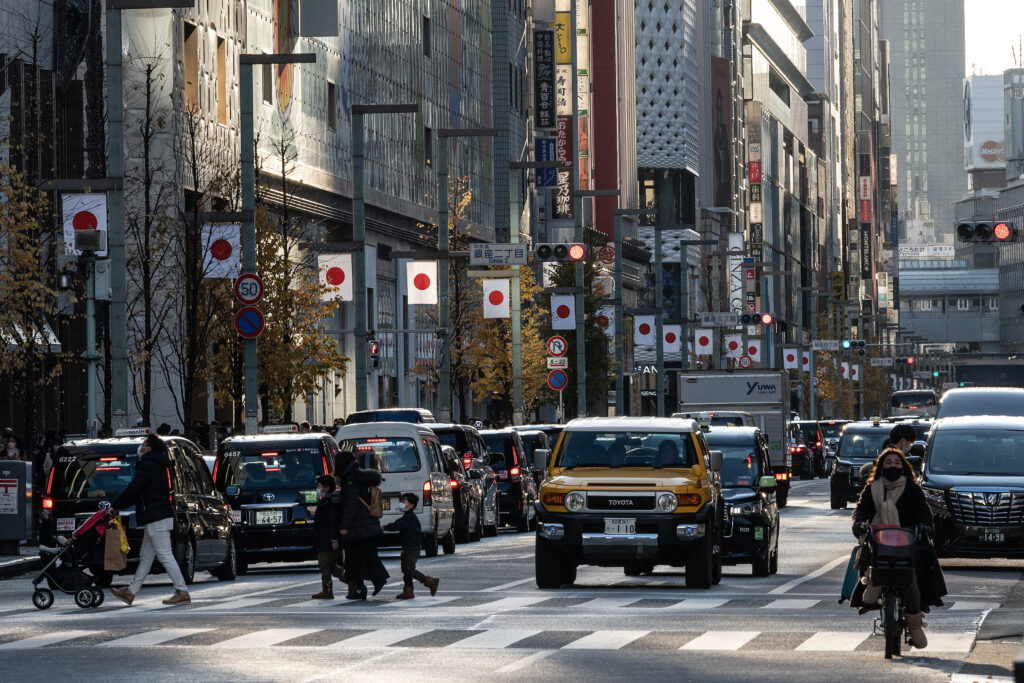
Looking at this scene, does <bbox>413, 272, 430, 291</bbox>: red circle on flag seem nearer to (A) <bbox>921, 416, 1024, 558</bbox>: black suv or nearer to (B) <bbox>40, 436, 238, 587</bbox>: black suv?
(A) <bbox>921, 416, 1024, 558</bbox>: black suv

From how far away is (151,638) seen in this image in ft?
58.5

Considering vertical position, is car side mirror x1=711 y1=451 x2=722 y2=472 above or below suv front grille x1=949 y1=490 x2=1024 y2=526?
above

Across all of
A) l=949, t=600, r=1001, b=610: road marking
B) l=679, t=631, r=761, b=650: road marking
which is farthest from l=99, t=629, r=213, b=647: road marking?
l=949, t=600, r=1001, b=610: road marking

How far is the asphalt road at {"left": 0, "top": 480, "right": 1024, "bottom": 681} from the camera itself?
49.5 feet

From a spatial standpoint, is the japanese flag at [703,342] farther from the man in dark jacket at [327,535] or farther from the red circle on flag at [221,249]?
the man in dark jacket at [327,535]

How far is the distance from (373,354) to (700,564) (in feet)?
177

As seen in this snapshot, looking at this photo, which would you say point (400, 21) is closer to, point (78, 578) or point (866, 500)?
point (78, 578)

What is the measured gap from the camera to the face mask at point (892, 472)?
16594 mm

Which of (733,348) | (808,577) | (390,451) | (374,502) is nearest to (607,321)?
(733,348)

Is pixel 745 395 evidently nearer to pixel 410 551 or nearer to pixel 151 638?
pixel 410 551

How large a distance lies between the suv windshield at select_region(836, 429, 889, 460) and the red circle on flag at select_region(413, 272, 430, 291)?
36.5ft

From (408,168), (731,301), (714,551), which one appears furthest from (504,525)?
(731,301)

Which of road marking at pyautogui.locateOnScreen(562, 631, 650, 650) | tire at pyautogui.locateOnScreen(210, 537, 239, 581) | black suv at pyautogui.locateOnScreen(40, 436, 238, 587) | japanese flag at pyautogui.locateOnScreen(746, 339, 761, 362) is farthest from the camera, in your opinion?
japanese flag at pyautogui.locateOnScreen(746, 339, 761, 362)

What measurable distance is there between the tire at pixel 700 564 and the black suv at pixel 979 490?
471 cm
